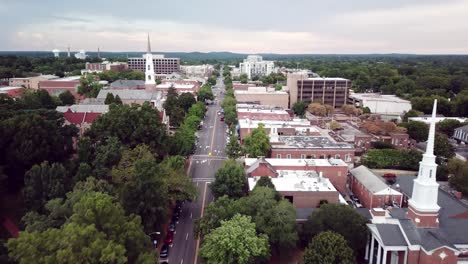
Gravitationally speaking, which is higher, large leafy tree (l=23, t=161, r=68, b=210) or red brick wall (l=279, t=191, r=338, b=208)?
large leafy tree (l=23, t=161, r=68, b=210)

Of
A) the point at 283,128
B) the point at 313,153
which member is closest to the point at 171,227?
the point at 313,153

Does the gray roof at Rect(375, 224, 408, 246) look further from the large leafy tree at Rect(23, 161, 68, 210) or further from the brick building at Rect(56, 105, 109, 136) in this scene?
the brick building at Rect(56, 105, 109, 136)

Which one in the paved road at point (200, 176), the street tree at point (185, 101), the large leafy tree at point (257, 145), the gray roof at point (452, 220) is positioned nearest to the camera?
the gray roof at point (452, 220)

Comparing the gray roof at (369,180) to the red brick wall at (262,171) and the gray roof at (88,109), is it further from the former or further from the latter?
the gray roof at (88,109)

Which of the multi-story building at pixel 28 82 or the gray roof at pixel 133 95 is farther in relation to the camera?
the multi-story building at pixel 28 82

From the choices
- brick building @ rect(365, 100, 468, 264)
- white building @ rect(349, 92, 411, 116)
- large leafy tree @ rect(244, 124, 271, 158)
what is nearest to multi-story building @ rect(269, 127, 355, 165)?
large leafy tree @ rect(244, 124, 271, 158)

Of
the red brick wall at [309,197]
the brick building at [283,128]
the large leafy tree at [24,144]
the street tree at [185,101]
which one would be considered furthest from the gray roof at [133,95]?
the red brick wall at [309,197]

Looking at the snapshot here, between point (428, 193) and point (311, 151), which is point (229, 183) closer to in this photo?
point (311, 151)
